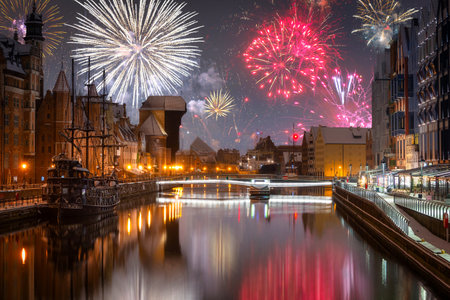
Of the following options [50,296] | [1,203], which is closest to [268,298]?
[50,296]

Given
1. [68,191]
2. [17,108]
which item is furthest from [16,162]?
[68,191]

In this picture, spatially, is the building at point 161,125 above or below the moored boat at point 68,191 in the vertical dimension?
above

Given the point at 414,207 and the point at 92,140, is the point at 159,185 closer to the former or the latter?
the point at 92,140

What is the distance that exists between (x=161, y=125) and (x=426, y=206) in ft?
365

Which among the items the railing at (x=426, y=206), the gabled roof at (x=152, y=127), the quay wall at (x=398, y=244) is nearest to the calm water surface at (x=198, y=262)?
the quay wall at (x=398, y=244)

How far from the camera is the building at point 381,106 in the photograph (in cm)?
9200

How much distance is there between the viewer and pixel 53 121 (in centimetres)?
7294

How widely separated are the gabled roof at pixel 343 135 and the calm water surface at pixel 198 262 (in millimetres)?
81988

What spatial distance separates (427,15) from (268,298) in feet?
152

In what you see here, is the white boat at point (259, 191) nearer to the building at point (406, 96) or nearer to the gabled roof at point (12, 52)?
the building at point (406, 96)

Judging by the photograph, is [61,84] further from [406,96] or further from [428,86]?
[406,96]

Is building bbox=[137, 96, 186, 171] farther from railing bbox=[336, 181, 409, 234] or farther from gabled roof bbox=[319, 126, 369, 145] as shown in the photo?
railing bbox=[336, 181, 409, 234]

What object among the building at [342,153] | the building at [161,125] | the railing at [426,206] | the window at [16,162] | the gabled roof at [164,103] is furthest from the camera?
the gabled roof at [164,103]

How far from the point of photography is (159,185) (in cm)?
10756
